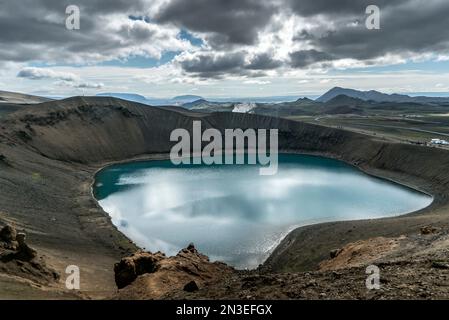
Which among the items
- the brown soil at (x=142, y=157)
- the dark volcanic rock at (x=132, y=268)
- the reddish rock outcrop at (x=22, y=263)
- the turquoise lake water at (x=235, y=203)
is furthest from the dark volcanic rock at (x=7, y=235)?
the turquoise lake water at (x=235, y=203)

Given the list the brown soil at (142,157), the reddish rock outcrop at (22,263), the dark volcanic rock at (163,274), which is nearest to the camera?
the brown soil at (142,157)

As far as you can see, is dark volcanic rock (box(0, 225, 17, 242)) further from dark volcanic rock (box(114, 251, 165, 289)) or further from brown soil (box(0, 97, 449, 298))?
dark volcanic rock (box(114, 251, 165, 289))

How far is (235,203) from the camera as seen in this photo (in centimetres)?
6519

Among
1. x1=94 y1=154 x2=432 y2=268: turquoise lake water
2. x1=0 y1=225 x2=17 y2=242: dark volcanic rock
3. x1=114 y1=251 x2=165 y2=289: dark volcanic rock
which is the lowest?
x1=94 y1=154 x2=432 y2=268: turquoise lake water

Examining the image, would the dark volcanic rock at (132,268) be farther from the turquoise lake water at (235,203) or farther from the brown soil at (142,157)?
the turquoise lake water at (235,203)

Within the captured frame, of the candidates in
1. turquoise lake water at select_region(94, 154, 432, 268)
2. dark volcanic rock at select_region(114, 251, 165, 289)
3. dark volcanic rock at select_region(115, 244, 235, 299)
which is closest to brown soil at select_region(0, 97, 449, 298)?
dark volcanic rock at select_region(114, 251, 165, 289)

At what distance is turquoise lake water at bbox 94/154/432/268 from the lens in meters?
47.5

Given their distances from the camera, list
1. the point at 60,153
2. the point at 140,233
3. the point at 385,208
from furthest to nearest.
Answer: the point at 60,153 → the point at 385,208 → the point at 140,233

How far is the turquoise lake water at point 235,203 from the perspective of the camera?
47.5m

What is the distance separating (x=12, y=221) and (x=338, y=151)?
99571 millimetres

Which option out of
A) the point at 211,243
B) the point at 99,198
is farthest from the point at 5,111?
the point at 211,243

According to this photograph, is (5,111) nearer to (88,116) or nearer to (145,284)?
(88,116)
